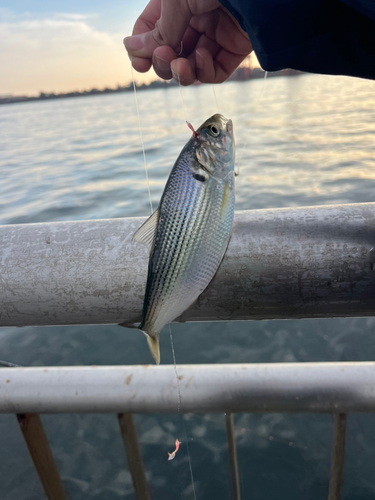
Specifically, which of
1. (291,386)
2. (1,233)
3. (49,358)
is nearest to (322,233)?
(291,386)

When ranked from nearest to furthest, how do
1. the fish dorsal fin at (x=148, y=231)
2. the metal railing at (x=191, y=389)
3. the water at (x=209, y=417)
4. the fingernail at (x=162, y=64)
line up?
the metal railing at (x=191, y=389), the fish dorsal fin at (x=148, y=231), the fingernail at (x=162, y=64), the water at (x=209, y=417)

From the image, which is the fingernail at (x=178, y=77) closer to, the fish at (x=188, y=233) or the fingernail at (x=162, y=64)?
the fingernail at (x=162, y=64)

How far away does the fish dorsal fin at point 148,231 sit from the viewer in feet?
3.94

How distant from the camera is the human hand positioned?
139cm

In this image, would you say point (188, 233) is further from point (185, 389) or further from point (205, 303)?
point (185, 389)

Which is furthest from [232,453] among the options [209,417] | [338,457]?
[209,417]

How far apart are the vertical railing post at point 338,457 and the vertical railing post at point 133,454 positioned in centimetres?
66

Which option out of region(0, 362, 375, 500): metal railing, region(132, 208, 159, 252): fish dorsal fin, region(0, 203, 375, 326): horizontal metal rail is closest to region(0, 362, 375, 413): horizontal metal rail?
region(0, 362, 375, 500): metal railing

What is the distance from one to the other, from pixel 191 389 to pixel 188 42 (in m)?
1.42

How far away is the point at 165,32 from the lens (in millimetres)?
1403

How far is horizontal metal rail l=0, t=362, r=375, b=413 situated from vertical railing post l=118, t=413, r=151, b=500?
117 mm

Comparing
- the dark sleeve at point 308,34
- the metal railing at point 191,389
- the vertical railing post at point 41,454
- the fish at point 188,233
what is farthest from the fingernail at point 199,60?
the vertical railing post at point 41,454

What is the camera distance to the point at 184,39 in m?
1.56

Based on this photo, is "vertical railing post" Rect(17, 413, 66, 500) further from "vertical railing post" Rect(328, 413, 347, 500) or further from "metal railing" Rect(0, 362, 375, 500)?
"vertical railing post" Rect(328, 413, 347, 500)
